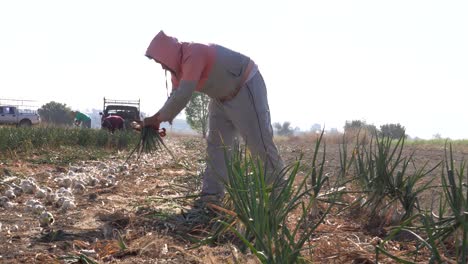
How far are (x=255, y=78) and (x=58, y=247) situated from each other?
1.80 metres

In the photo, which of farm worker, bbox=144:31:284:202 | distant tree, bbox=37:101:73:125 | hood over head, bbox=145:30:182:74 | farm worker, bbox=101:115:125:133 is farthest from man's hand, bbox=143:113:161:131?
distant tree, bbox=37:101:73:125

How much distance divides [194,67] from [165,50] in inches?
9.3

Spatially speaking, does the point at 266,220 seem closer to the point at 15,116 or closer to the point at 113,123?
the point at 113,123

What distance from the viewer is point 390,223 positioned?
2783 millimetres

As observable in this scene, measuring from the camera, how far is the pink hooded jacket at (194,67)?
3.44 meters

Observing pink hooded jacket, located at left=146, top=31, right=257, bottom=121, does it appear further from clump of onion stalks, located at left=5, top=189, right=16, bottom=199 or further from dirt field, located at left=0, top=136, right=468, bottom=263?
clump of onion stalks, located at left=5, top=189, right=16, bottom=199

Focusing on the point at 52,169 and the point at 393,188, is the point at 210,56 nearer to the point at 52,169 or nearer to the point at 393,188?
the point at 393,188

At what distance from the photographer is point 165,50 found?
3498 millimetres

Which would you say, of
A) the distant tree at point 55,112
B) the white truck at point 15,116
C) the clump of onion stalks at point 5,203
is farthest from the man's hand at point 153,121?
the distant tree at point 55,112

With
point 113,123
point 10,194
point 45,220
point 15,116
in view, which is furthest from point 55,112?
point 45,220

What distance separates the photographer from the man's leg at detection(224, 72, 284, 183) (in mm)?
3576

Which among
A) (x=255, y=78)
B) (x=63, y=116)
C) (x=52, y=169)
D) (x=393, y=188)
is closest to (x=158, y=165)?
(x=52, y=169)

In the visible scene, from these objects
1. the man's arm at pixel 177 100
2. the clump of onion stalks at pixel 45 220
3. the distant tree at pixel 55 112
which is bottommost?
the clump of onion stalks at pixel 45 220

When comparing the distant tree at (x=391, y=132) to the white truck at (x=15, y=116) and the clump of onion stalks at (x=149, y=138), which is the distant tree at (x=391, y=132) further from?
the white truck at (x=15, y=116)
